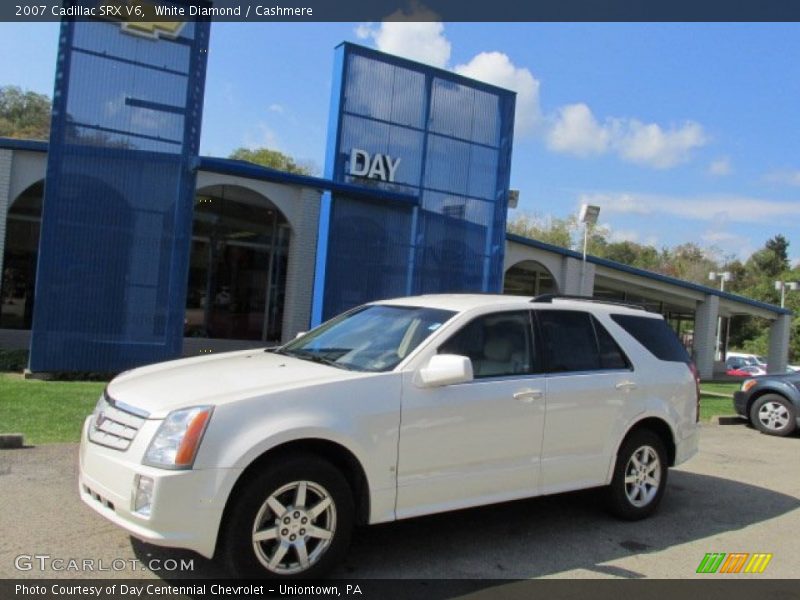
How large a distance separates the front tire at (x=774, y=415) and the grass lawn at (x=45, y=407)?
10443 millimetres

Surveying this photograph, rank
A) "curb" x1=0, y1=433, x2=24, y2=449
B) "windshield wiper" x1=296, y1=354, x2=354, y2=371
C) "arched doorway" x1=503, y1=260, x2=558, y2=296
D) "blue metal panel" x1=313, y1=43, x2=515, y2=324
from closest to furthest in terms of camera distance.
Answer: "windshield wiper" x1=296, y1=354, x2=354, y2=371, "curb" x1=0, y1=433, x2=24, y2=449, "blue metal panel" x1=313, y1=43, x2=515, y2=324, "arched doorway" x1=503, y1=260, x2=558, y2=296

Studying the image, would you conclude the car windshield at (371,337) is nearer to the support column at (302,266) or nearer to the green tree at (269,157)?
the support column at (302,266)

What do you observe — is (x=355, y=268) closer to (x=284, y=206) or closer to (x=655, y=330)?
(x=284, y=206)

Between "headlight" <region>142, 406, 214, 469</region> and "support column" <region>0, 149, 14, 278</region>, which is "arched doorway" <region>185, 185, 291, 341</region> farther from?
"headlight" <region>142, 406, 214, 469</region>

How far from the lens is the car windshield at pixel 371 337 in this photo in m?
4.79

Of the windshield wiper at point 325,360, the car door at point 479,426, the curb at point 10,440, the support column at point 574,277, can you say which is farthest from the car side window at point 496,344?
the support column at point 574,277

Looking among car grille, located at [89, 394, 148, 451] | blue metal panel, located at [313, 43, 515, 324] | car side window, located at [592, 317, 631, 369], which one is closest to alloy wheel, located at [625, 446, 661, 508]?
car side window, located at [592, 317, 631, 369]

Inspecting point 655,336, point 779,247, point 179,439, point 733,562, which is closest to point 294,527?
point 179,439

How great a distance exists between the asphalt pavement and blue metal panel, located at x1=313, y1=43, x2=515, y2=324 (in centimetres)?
895

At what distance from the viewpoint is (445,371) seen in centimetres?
444

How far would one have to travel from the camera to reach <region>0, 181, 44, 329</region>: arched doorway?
16797mm

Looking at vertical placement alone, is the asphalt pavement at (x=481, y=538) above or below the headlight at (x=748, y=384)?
below

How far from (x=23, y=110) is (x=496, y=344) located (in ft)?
194

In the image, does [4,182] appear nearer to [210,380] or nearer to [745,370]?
[210,380]
